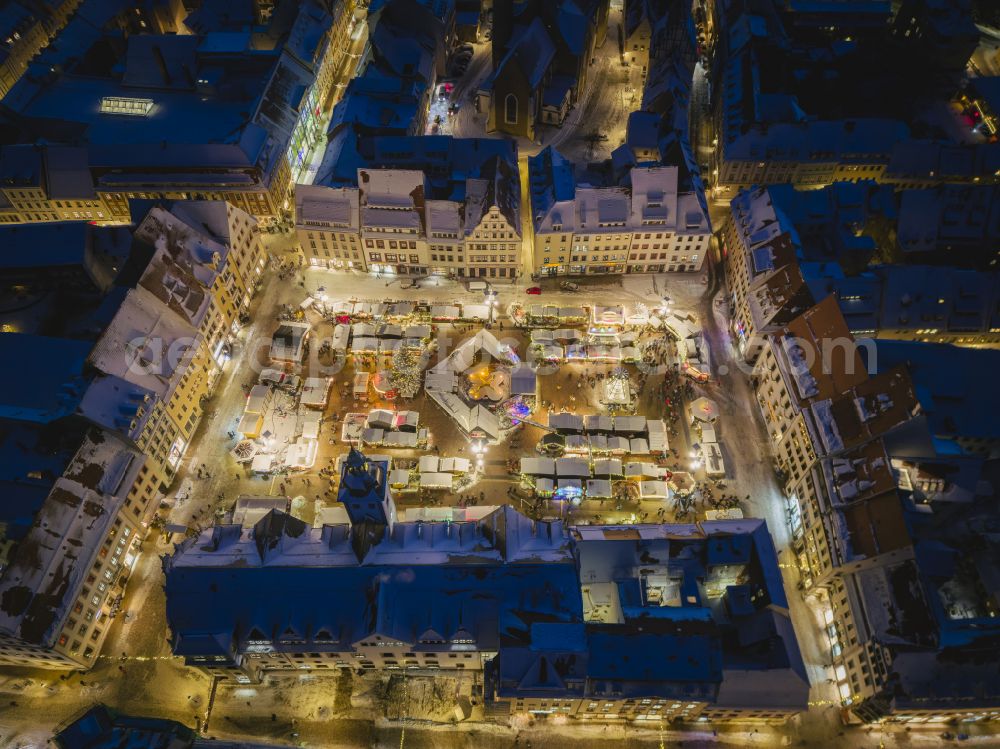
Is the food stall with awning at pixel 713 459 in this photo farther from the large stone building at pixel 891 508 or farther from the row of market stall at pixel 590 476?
the large stone building at pixel 891 508

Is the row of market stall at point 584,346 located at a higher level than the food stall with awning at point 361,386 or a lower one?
higher

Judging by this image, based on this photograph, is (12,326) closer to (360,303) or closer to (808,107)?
(360,303)

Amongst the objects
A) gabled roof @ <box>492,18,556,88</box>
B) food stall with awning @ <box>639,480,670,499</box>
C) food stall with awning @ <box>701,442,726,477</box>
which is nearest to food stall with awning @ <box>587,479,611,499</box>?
food stall with awning @ <box>639,480,670,499</box>

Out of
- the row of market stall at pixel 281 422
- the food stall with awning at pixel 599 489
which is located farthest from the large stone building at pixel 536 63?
the food stall with awning at pixel 599 489

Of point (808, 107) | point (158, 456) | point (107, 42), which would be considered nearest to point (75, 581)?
point (158, 456)

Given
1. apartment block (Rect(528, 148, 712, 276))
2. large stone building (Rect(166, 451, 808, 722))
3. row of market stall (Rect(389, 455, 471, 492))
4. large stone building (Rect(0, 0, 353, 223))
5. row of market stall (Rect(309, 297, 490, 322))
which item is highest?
large stone building (Rect(0, 0, 353, 223))

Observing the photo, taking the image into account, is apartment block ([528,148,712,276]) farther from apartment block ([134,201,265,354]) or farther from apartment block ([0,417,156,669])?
apartment block ([0,417,156,669])

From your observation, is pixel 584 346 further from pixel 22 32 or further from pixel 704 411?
pixel 22 32

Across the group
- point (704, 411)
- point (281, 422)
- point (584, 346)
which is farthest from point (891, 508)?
point (281, 422)
